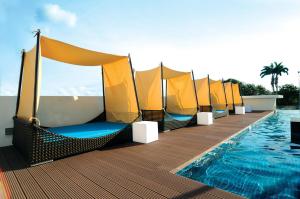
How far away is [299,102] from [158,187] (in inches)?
1110

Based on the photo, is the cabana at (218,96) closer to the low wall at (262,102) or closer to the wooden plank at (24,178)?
the low wall at (262,102)

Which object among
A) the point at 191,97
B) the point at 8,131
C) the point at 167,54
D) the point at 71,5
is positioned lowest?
the point at 8,131

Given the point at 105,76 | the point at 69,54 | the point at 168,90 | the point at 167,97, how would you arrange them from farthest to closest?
the point at 167,97 → the point at 168,90 → the point at 105,76 → the point at 69,54

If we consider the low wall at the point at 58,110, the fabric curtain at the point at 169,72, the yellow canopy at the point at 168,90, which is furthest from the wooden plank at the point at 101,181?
the fabric curtain at the point at 169,72

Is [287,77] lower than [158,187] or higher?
higher

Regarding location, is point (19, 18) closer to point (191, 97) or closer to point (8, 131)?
point (8, 131)

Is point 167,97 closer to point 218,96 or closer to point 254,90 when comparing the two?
point 218,96

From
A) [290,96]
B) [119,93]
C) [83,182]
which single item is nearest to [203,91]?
[119,93]

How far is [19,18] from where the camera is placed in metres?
5.23

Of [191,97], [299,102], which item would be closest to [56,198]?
[191,97]

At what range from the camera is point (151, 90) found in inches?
325

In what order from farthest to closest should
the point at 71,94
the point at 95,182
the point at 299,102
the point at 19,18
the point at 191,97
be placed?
the point at 299,102, the point at 191,97, the point at 71,94, the point at 19,18, the point at 95,182

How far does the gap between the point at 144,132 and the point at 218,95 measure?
10.7m

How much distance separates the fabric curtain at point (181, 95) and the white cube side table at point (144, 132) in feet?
15.0
